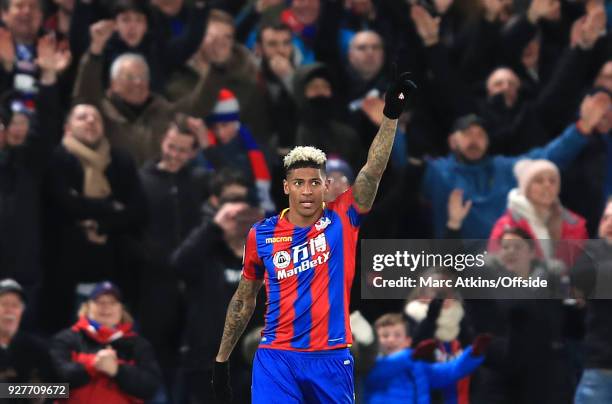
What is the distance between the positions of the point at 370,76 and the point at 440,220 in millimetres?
1713

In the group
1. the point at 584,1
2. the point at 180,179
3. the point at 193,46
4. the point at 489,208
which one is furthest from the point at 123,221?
the point at 584,1

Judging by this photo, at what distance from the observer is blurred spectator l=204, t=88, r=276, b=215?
1170 centimetres

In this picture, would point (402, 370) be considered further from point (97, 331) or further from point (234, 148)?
point (234, 148)

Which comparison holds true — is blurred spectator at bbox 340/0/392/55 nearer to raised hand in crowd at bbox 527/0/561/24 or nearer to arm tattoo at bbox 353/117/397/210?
raised hand in crowd at bbox 527/0/561/24

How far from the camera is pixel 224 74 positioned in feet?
40.3

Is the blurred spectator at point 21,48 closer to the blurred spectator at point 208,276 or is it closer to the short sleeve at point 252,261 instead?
the blurred spectator at point 208,276

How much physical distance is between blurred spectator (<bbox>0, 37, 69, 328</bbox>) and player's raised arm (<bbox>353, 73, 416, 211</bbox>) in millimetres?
3954

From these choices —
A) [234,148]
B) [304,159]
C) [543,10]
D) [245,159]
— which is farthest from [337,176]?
[543,10]

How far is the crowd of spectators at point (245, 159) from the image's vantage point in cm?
1020

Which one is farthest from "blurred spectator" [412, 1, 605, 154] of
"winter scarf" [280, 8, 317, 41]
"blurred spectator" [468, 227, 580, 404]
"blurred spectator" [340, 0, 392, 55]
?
"blurred spectator" [468, 227, 580, 404]

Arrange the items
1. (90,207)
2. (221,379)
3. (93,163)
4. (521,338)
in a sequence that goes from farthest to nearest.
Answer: (93,163) < (90,207) < (521,338) < (221,379)

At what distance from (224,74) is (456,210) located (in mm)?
2529

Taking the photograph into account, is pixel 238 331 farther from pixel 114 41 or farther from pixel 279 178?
pixel 114 41

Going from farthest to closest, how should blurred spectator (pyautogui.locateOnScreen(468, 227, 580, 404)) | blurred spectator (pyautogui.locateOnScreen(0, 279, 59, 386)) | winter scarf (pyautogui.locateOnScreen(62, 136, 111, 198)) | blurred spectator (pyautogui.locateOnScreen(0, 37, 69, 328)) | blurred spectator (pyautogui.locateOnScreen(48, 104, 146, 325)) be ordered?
1. winter scarf (pyautogui.locateOnScreen(62, 136, 111, 198))
2. blurred spectator (pyautogui.locateOnScreen(48, 104, 146, 325))
3. blurred spectator (pyautogui.locateOnScreen(0, 37, 69, 328))
4. blurred spectator (pyautogui.locateOnScreen(468, 227, 580, 404))
5. blurred spectator (pyautogui.locateOnScreen(0, 279, 59, 386))
